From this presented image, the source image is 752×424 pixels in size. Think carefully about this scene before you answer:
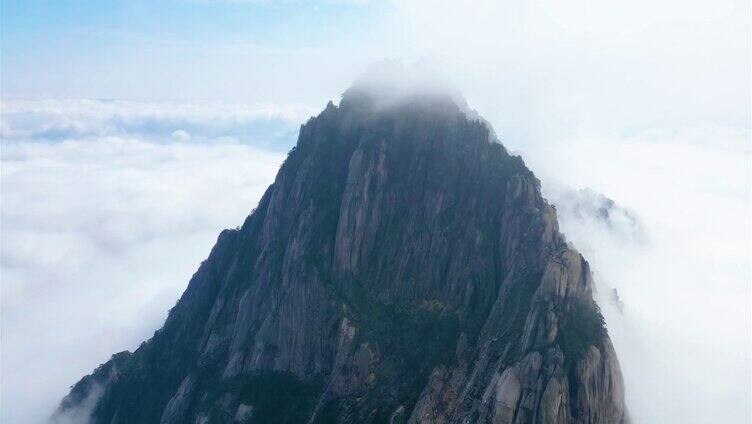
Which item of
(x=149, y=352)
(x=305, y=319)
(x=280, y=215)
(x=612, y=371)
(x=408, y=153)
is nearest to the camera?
(x=612, y=371)

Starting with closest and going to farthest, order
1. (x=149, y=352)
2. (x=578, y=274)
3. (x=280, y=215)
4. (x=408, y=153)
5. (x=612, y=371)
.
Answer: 1. (x=612, y=371)
2. (x=578, y=274)
3. (x=408, y=153)
4. (x=280, y=215)
5. (x=149, y=352)

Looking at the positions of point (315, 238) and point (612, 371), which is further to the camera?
point (315, 238)

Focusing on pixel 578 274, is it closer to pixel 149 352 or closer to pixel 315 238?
pixel 315 238

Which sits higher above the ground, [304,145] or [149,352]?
[304,145]

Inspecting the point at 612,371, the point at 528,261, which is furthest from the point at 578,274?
the point at 612,371

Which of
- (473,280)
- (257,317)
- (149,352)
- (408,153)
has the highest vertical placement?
(408,153)

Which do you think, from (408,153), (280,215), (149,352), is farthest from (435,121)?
(149,352)
